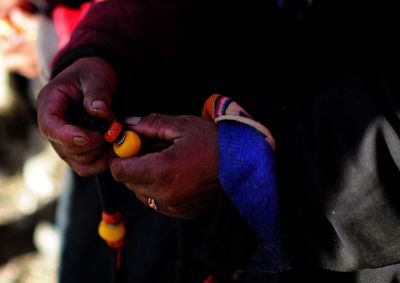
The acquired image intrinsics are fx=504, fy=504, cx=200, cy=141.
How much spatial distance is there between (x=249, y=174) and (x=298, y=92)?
348 mm

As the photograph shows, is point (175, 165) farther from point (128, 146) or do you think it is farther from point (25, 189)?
point (25, 189)

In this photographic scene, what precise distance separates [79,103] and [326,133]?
47 centimetres

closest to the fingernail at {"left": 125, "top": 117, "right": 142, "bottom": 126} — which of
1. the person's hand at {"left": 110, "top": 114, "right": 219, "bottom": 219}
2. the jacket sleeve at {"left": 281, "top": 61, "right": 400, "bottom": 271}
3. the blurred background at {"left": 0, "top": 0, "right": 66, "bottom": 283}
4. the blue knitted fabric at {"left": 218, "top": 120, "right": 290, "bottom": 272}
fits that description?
the person's hand at {"left": 110, "top": 114, "right": 219, "bottom": 219}

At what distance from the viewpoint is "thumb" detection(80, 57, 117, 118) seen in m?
0.88

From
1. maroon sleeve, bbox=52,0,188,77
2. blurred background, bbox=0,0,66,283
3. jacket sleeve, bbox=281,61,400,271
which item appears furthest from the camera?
blurred background, bbox=0,0,66,283

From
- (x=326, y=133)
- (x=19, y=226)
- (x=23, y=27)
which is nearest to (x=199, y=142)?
(x=326, y=133)

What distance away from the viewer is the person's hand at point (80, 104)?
2.88ft

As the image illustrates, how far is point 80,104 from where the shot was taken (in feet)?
Result: 3.22

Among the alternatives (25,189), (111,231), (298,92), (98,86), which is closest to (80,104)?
(98,86)

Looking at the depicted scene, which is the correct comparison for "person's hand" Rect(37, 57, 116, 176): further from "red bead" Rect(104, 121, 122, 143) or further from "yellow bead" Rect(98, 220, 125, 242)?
"yellow bead" Rect(98, 220, 125, 242)

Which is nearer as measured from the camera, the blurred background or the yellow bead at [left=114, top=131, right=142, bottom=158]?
the yellow bead at [left=114, top=131, right=142, bottom=158]

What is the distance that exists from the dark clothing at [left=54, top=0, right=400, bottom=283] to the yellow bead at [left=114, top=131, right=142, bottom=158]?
0.18 m

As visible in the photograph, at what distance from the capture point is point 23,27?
5.87 feet

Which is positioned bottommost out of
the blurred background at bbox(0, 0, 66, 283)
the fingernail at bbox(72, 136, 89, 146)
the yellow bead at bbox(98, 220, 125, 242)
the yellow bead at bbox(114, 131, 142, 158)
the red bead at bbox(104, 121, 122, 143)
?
the blurred background at bbox(0, 0, 66, 283)
